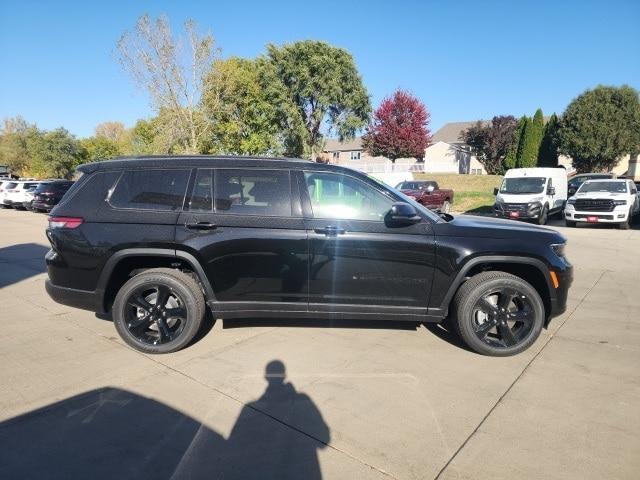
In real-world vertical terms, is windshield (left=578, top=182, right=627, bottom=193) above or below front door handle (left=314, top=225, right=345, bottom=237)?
above

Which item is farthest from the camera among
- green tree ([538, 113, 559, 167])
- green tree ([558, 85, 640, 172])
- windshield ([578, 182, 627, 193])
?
green tree ([538, 113, 559, 167])

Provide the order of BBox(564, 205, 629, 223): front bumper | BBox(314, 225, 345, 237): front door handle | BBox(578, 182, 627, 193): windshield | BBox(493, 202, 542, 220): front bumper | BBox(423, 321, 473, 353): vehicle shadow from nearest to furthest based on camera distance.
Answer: BBox(314, 225, 345, 237): front door handle
BBox(423, 321, 473, 353): vehicle shadow
BBox(564, 205, 629, 223): front bumper
BBox(578, 182, 627, 193): windshield
BBox(493, 202, 542, 220): front bumper

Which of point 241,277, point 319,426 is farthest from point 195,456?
point 241,277

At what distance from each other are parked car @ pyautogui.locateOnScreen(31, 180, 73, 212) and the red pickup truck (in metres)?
16.3

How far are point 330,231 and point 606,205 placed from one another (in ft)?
47.1

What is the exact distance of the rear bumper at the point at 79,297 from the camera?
4055 mm

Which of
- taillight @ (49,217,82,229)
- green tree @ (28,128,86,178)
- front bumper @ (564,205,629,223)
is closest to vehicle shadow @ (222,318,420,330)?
taillight @ (49,217,82,229)

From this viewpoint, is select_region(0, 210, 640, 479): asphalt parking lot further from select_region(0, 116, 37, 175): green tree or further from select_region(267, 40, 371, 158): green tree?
select_region(0, 116, 37, 175): green tree

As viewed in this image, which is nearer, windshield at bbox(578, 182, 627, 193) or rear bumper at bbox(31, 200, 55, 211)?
windshield at bbox(578, 182, 627, 193)

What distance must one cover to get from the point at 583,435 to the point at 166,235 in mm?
3608

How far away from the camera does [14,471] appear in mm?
2402

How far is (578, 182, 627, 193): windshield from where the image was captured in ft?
50.7

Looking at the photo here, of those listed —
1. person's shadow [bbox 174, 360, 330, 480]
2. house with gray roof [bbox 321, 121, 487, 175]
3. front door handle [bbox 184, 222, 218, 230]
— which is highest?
house with gray roof [bbox 321, 121, 487, 175]

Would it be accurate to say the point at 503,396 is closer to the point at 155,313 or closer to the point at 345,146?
the point at 155,313
